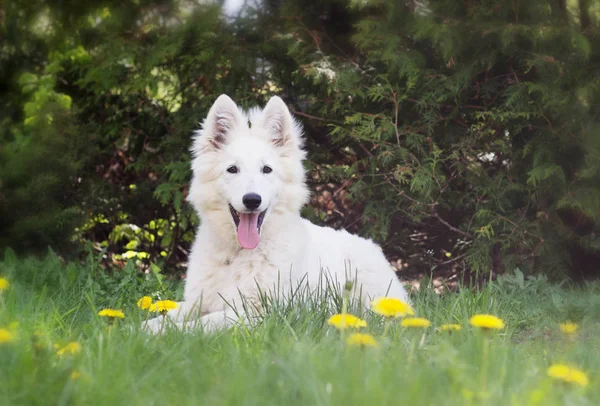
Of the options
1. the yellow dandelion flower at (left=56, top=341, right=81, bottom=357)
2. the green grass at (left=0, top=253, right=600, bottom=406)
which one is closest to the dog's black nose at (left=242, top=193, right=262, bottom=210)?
the green grass at (left=0, top=253, right=600, bottom=406)

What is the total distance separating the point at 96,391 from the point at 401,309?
110cm

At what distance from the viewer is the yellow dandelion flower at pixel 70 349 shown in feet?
8.16

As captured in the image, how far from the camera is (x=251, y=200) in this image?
4.19 meters

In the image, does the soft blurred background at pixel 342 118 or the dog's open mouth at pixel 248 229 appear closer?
the dog's open mouth at pixel 248 229

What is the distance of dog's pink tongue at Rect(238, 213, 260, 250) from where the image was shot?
14.3 feet

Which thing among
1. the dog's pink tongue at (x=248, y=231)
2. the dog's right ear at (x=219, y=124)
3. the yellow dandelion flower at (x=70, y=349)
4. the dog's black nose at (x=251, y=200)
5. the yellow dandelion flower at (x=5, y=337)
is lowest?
the yellow dandelion flower at (x=70, y=349)

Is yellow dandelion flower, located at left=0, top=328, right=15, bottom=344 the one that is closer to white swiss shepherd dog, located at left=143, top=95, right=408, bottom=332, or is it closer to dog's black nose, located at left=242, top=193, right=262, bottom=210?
white swiss shepherd dog, located at left=143, top=95, right=408, bottom=332

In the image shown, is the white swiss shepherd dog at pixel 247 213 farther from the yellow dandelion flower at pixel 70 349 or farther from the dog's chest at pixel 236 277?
the yellow dandelion flower at pixel 70 349

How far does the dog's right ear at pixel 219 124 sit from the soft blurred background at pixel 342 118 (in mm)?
1446

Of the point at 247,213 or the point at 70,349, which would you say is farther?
the point at 247,213

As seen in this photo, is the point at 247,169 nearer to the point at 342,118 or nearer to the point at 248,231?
the point at 248,231

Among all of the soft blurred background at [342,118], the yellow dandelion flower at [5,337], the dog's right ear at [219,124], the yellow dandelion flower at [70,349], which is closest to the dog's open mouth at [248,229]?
the dog's right ear at [219,124]

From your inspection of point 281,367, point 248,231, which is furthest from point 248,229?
point 281,367

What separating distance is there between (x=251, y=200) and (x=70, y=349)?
1.82 meters
